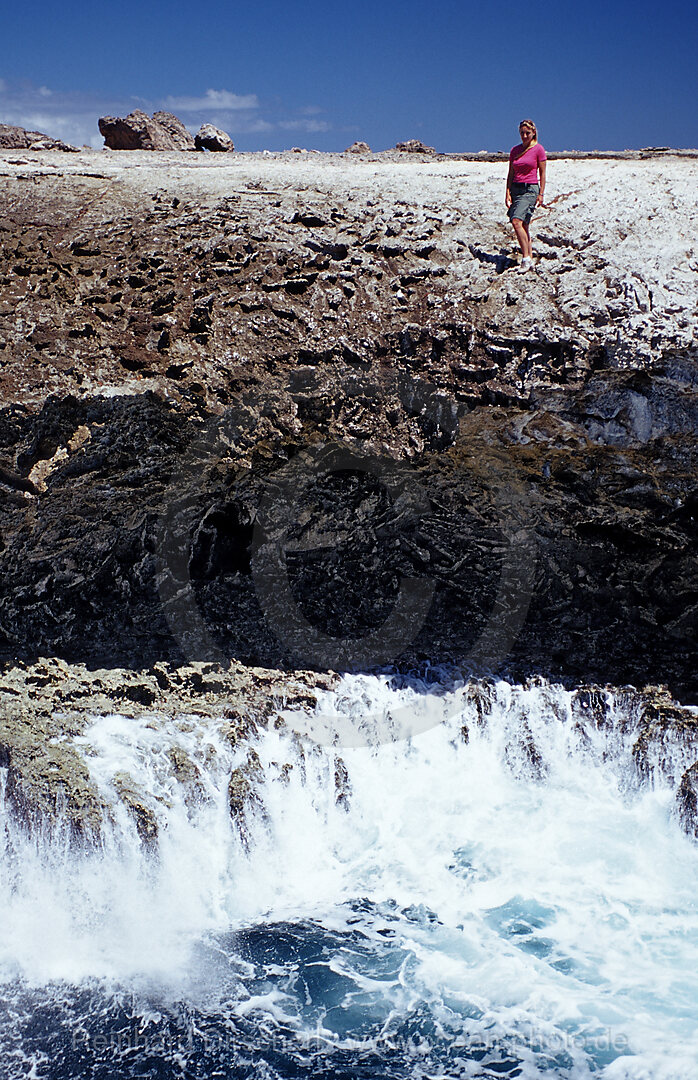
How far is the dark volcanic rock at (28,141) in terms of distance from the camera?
39.5ft

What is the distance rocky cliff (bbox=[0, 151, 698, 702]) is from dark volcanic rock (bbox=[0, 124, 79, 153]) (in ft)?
6.47

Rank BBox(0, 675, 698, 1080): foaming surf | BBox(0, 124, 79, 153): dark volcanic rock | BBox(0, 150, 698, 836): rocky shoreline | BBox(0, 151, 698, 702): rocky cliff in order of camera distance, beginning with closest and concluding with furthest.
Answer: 1. BBox(0, 675, 698, 1080): foaming surf
2. BBox(0, 150, 698, 836): rocky shoreline
3. BBox(0, 151, 698, 702): rocky cliff
4. BBox(0, 124, 79, 153): dark volcanic rock

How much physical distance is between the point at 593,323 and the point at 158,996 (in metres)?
7.60

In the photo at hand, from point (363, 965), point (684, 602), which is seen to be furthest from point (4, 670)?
point (684, 602)

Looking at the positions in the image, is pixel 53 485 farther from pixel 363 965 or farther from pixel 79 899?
pixel 363 965

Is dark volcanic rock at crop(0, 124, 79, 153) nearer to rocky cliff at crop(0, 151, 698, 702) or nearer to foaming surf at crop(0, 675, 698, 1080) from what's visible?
rocky cliff at crop(0, 151, 698, 702)

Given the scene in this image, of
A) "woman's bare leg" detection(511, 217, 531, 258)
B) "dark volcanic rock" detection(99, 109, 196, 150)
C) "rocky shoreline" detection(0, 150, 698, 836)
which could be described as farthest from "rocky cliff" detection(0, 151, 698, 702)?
"dark volcanic rock" detection(99, 109, 196, 150)

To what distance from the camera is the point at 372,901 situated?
18.3 feet

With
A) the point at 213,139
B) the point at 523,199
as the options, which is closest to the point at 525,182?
the point at 523,199

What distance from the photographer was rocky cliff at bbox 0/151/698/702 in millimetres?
7285

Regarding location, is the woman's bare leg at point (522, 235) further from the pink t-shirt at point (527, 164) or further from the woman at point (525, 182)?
the pink t-shirt at point (527, 164)

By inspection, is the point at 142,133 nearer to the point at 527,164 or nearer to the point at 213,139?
the point at 213,139

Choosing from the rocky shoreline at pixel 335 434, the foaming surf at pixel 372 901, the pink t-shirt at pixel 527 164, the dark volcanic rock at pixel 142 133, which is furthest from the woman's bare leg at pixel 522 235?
the dark volcanic rock at pixel 142 133

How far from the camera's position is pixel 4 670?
6688 millimetres
